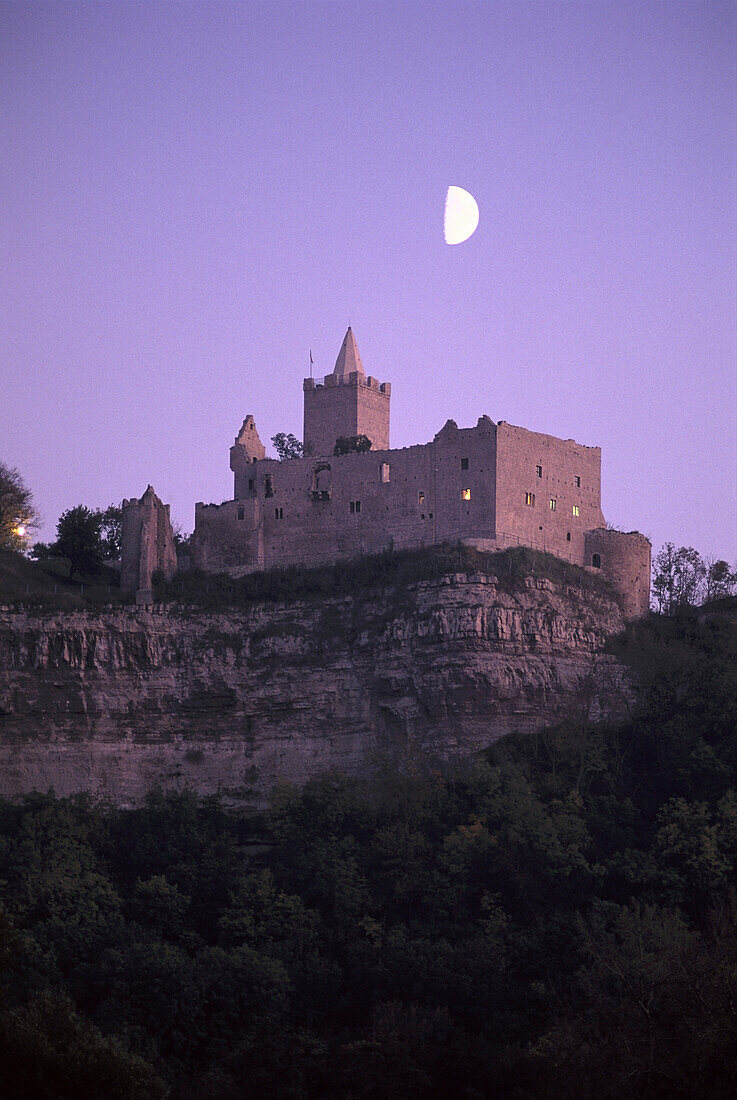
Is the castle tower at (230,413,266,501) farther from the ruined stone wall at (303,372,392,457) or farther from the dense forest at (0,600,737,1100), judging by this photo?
the dense forest at (0,600,737,1100)

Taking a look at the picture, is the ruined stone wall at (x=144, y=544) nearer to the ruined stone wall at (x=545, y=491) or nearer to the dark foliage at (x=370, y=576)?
the dark foliage at (x=370, y=576)

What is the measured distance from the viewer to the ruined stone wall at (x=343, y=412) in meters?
84.5

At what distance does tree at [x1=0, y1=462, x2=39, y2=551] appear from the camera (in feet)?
292

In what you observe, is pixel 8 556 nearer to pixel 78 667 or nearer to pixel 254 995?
pixel 78 667

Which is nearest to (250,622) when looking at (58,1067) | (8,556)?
(8,556)

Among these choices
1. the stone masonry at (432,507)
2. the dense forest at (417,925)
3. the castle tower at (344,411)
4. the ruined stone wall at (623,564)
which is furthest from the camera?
the castle tower at (344,411)

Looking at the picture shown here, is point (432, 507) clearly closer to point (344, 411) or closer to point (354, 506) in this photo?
point (354, 506)

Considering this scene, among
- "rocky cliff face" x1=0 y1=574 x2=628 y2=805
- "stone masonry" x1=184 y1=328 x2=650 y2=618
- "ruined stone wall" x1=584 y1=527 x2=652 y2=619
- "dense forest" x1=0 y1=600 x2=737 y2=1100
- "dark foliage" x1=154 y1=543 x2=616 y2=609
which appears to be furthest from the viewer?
"ruined stone wall" x1=584 y1=527 x2=652 y2=619

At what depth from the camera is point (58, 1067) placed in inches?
1858

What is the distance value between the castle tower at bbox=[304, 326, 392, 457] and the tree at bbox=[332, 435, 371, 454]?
0.76m

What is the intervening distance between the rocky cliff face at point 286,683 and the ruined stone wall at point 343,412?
9.82 meters

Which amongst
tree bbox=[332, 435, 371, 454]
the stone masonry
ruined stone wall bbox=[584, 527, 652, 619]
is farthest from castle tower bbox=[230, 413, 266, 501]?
ruined stone wall bbox=[584, 527, 652, 619]

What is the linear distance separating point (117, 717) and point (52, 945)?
1397cm

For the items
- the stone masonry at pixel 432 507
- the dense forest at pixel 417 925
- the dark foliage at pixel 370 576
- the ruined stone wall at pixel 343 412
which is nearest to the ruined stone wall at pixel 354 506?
the stone masonry at pixel 432 507
